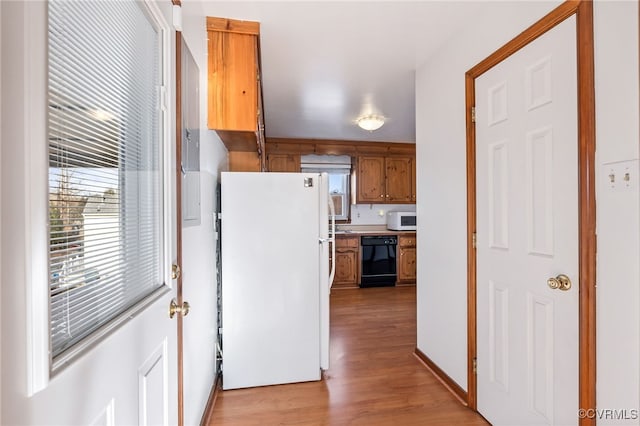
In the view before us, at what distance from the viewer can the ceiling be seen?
1.73 metres

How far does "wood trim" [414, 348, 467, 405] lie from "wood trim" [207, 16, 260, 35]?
2564 millimetres

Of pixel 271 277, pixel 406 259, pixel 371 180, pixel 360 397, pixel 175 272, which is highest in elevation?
pixel 371 180

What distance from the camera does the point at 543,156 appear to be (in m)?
1.36

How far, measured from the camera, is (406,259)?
5.01 meters

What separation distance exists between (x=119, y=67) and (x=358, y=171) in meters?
4.52

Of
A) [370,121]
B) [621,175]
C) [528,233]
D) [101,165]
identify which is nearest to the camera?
[101,165]

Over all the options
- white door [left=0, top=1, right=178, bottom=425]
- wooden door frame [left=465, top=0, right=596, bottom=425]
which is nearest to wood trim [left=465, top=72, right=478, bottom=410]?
wooden door frame [left=465, top=0, right=596, bottom=425]

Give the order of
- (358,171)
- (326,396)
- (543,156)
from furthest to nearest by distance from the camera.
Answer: (358,171) < (326,396) < (543,156)

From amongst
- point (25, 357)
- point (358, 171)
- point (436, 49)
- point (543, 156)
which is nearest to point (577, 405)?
point (543, 156)

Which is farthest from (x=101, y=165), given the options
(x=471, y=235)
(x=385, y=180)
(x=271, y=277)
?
(x=385, y=180)

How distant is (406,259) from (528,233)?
3.66 m

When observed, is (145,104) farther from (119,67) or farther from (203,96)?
(203,96)

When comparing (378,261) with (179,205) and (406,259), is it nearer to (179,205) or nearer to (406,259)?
(406,259)

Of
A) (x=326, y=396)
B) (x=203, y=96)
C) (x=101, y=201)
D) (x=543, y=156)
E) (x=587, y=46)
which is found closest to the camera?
(x=101, y=201)
